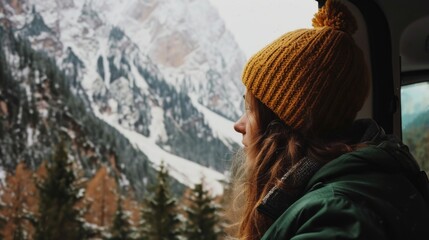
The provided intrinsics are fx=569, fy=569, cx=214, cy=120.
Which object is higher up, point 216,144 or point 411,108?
point 411,108

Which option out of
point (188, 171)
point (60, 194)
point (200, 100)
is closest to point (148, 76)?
point (200, 100)

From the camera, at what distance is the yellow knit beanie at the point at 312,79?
2.34 feet

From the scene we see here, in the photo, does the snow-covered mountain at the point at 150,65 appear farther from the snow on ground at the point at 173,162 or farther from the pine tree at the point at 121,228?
the pine tree at the point at 121,228

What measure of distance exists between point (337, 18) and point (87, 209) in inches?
159

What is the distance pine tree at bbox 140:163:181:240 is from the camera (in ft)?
14.7

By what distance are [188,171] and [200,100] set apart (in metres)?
0.96

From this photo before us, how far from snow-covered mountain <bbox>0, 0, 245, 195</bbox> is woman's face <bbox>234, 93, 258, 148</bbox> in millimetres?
5206

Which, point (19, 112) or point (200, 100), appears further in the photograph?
point (200, 100)

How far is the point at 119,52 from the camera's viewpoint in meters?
7.60

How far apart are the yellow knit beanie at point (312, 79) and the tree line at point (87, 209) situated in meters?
3.37

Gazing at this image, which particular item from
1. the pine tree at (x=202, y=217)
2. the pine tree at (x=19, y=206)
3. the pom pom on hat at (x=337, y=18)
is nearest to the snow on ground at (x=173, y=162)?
the pine tree at (x=202, y=217)

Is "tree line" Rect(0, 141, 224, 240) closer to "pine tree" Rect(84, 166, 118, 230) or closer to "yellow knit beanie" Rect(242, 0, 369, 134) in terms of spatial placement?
"pine tree" Rect(84, 166, 118, 230)

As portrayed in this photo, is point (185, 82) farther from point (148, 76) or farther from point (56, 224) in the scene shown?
point (56, 224)

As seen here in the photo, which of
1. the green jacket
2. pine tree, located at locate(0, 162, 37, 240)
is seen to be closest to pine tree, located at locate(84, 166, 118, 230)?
pine tree, located at locate(0, 162, 37, 240)
